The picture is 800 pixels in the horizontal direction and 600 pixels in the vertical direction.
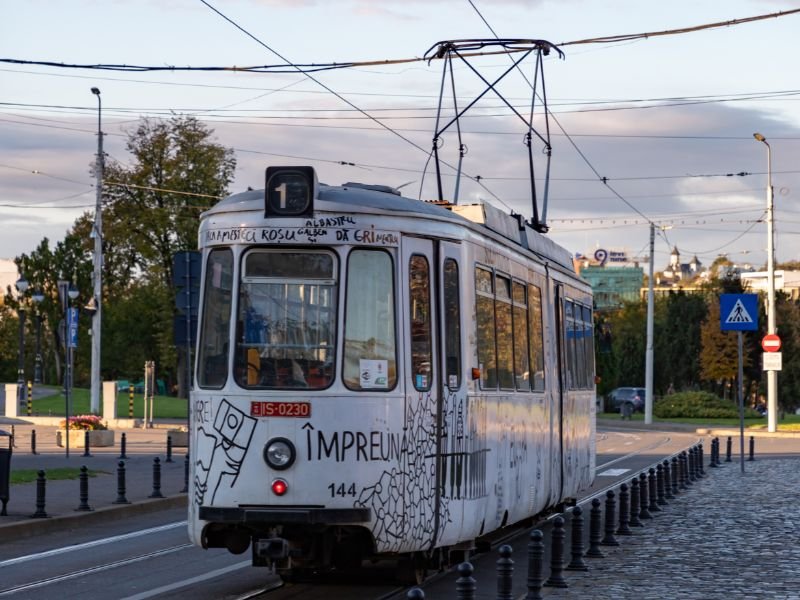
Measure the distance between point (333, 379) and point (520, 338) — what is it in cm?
408

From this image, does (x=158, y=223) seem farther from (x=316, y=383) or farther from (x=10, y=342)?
(x=316, y=383)

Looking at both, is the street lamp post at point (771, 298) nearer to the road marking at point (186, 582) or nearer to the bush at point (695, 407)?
the bush at point (695, 407)

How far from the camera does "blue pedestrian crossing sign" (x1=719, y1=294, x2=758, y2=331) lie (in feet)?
92.9

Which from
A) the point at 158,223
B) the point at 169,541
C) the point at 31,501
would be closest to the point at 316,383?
the point at 169,541

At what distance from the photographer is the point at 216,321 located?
38.1ft

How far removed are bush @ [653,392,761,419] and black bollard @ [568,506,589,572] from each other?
183 feet

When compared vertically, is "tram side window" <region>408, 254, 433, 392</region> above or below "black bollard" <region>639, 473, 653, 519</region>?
above

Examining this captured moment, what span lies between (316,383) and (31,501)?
11029mm

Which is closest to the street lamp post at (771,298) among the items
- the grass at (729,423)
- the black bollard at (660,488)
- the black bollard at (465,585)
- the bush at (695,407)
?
the grass at (729,423)

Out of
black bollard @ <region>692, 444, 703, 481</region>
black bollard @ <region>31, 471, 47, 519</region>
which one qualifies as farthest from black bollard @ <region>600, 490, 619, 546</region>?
black bollard @ <region>692, 444, 703, 481</region>

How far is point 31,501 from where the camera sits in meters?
21.1

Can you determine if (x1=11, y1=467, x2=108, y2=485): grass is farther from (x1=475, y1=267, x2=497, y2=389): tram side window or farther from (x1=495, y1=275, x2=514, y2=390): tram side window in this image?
(x1=475, y1=267, x2=497, y2=389): tram side window

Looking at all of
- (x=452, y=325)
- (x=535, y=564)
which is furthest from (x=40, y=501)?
(x=535, y=564)

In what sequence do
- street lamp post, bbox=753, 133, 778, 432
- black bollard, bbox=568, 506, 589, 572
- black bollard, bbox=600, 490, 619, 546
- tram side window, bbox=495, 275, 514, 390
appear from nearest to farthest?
tram side window, bbox=495, 275, 514, 390 < black bollard, bbox=568, 506, 589, 572 < black bollard, bbox=600, 490, 619, 546 < street lamp post, bbox=753, 133, 778, 432
